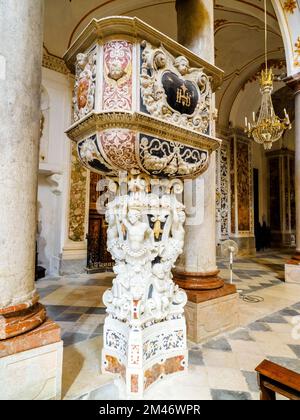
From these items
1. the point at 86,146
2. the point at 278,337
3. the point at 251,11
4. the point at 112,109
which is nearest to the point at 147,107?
the point at 112,109

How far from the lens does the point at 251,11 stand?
245 inches

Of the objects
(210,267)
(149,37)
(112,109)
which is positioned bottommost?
(210,267)

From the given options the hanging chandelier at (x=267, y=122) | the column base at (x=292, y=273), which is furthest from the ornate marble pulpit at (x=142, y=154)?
the hanging chandelier at (x=267, y=122)

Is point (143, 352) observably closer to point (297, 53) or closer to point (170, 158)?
point (170, 158)

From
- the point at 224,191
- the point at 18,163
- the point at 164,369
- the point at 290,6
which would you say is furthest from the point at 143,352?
the point at 224,191

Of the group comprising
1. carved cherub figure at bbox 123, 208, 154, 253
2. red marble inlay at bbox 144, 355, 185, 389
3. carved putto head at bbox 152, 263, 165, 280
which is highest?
carved cherub figure at bbox 123, 208, 154, 253

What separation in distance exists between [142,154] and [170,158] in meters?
0.23

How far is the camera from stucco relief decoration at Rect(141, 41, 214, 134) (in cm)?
162

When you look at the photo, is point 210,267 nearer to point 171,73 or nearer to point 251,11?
point 171,73

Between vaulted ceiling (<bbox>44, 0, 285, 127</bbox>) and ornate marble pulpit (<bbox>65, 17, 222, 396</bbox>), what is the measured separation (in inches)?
186

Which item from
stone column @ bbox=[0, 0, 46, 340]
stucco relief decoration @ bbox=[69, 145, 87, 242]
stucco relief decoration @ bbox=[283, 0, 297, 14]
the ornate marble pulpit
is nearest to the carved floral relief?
the ornate marble pulpit

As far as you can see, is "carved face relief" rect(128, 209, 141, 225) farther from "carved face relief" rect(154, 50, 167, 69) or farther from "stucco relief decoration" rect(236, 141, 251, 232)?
"stucco relief decoration" rect(236, 141, 251, 232)

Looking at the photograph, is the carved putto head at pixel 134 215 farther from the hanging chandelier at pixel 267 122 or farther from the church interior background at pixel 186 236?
the hanging chandelier at pixel 267 122

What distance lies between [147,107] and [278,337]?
2.52m
